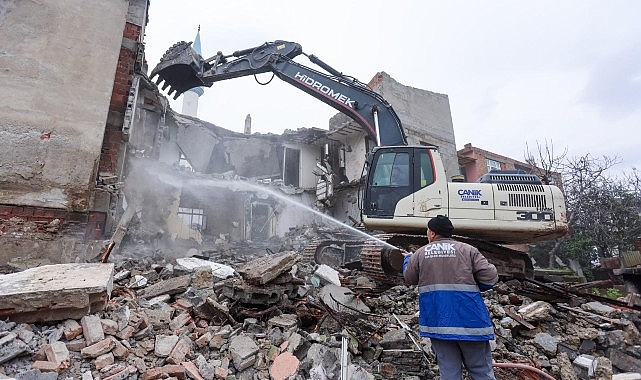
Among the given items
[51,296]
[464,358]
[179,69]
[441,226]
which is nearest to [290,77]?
[179,69]

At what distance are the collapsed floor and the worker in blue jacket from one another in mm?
635

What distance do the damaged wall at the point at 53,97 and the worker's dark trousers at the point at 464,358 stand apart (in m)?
5.54

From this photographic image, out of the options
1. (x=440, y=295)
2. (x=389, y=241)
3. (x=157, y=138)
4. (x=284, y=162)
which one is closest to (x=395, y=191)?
(x=389, y=241)

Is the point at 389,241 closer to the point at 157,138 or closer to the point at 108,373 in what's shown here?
the point at 108,373

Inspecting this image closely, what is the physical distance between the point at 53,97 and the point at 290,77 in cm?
476

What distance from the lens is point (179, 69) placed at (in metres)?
8.03

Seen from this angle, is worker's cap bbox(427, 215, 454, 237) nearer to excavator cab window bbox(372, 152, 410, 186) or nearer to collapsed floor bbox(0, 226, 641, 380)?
collapsed floor bbox(0, 226, 641, 380)

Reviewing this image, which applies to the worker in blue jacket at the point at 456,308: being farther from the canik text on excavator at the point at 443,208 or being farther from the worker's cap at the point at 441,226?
the canik text on excavator at the point at 443,208

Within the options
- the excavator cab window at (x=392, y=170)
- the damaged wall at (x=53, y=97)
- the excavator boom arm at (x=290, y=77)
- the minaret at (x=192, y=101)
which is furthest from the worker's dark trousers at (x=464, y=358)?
the minaret at (x=192, y=101)

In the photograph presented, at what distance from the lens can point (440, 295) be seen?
2748mm

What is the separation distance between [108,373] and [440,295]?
2616mm

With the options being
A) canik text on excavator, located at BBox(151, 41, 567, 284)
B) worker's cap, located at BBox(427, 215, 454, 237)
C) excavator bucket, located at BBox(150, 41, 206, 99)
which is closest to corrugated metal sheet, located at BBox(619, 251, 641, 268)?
canik text on excavator, located at BBox(151, 41, 567, 284)

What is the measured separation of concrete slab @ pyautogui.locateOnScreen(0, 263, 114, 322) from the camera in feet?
8.99

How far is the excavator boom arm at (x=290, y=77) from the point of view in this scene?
7.74 meters
